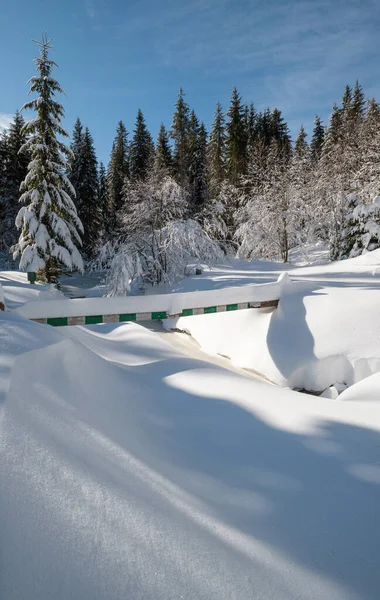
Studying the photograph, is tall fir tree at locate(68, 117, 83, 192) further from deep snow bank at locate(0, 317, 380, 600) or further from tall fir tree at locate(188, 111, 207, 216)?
deep snow bank at locate(0, 317, 380, 600)

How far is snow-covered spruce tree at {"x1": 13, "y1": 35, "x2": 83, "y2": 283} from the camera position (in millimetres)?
11391

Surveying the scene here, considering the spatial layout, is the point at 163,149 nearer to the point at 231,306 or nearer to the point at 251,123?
the point at 251,123

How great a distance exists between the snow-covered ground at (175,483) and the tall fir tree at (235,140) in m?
24.7

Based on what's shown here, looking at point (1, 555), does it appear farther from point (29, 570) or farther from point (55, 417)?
point (55, 417)

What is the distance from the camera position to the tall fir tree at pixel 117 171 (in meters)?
25.6

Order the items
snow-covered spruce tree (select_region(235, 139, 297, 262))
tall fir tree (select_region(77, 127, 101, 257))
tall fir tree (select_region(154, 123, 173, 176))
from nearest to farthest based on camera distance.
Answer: snow-covered spruce tree (select_region(235, 139, 297, 262)), tall fir tree (select_region(77, 127, 101, 257)), tall fir tree (select_region(154, 123, 173, 176))

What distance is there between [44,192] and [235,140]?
19.0m

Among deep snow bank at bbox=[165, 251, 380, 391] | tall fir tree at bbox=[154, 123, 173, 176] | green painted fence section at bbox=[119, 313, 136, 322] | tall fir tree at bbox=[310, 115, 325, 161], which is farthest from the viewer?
tall fir tree at bbox=[310, 115, 325, 161]

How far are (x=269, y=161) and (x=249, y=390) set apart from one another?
21118 millimetres

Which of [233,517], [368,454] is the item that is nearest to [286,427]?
[368,454]

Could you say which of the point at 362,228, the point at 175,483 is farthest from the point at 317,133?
the point at 175,483

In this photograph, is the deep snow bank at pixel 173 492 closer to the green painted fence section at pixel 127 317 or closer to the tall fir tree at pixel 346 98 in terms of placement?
the green painted fence section at pixel 127 317

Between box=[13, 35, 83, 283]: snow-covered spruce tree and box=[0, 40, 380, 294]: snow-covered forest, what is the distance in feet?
0.13

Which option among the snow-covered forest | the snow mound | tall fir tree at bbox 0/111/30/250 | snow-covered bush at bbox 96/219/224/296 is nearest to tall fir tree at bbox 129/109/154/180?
the snow-covered forest
